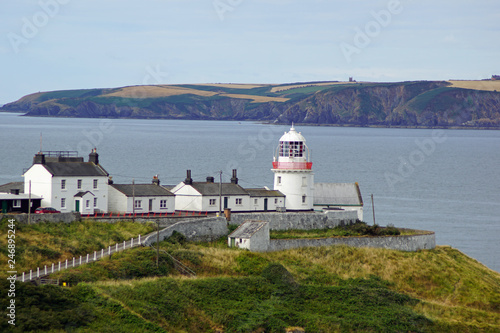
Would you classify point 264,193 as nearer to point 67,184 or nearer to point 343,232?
point 343,232

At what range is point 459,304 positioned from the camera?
46.0m

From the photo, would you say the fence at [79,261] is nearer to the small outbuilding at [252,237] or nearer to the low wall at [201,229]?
the low wall at [201,229]

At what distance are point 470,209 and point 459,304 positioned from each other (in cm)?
4376

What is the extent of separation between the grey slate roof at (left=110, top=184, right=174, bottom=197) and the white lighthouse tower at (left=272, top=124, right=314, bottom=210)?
30.7 ft

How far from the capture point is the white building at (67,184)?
46969mm

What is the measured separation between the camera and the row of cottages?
176ft

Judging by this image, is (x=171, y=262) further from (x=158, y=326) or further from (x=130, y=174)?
(x=130, y=174)

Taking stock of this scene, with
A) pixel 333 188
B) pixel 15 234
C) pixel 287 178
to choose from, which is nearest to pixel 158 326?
pixel 15 234

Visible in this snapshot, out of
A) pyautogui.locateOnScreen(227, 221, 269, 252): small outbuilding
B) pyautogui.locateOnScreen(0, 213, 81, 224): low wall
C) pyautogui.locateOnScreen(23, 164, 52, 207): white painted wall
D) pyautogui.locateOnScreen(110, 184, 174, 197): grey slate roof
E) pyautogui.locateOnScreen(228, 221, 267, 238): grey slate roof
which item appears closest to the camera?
pyautogui.locateOnScreen(0, 213, 81, 224): low wall

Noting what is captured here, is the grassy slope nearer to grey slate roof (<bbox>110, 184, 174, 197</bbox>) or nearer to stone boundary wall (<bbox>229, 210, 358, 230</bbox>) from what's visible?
stone boundary wall (<bbox>229, 210, 358, 230</bbox>)

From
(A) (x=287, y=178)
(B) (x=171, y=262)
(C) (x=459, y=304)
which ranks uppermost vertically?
(A) (x=287, y=178)

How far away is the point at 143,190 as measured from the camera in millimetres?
51594

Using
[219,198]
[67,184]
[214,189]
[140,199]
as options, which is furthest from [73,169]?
[219,198]

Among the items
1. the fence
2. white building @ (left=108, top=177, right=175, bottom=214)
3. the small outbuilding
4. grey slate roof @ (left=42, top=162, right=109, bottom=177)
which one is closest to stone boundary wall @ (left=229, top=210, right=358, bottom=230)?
the small outbuilding
